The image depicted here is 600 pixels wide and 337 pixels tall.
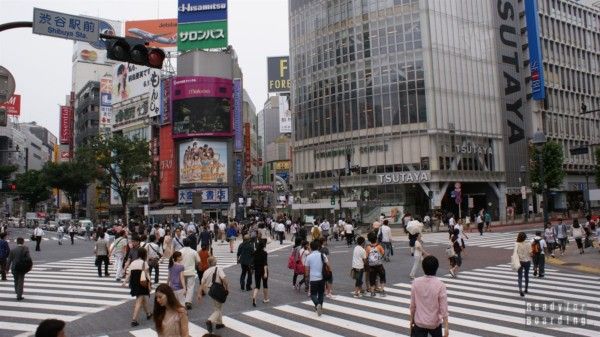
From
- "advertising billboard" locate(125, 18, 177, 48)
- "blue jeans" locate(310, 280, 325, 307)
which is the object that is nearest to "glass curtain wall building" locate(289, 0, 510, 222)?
"blue jeans" locate(310, 280, 325, 307)

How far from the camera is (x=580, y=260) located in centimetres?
1977

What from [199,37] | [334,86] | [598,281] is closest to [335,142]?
[334,86]

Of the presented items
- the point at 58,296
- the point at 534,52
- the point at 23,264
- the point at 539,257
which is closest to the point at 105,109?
the point at 534,52

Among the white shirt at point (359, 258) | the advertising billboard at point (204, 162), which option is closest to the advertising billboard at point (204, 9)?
the advertising billboard at point (204, 162)

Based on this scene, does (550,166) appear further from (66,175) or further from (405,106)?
(66,175)

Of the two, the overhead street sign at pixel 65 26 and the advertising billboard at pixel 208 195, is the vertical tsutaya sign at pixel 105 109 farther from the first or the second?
the overhead street sign at pixel 65 26

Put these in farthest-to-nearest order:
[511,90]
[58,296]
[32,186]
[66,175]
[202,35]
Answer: [32,186], [66,175], [202,35], [511,90], [58,296]

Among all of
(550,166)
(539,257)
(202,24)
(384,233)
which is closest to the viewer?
(539,257)

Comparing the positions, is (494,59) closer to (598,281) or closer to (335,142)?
(335,142)

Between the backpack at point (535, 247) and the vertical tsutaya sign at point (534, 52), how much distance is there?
49436 mm

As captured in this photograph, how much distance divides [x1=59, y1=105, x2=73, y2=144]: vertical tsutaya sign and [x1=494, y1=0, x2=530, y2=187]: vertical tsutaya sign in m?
88.4

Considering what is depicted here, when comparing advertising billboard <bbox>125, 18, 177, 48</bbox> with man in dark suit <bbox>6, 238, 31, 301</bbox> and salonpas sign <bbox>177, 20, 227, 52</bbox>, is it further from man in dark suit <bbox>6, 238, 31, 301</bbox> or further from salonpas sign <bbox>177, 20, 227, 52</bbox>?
man in dark suit <bbox>6, 238, 31, 301</bbox>

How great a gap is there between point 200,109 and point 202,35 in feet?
39.8

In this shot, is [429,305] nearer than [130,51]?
Yes
